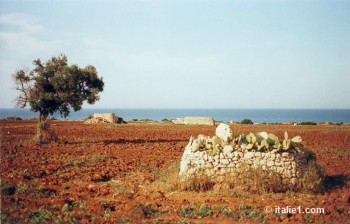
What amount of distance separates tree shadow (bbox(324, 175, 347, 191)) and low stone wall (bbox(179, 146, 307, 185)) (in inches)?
51.4

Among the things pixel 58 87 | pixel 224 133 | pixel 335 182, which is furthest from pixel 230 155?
pixel 58 87

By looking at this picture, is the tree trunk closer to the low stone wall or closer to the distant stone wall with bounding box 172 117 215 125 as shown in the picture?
the low stone wall

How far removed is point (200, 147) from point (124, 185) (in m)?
2.95

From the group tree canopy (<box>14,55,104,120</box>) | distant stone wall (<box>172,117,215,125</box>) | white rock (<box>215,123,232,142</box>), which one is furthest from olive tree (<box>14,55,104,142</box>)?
distant stone wall (<box>172,117,215,125</box>)

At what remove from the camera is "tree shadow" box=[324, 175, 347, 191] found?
12.1 meters

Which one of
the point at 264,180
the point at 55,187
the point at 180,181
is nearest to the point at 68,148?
the point at 55,187

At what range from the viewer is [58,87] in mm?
22547

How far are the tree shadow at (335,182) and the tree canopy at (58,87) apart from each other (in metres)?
15.5

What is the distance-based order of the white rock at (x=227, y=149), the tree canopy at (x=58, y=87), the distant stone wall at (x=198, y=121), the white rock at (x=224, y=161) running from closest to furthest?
the white rock at (x=224, y=161)
the white rock at (x=227, y=149)
the tree canopy at (x=58, y=87)
the distant stone wall at (x=198, y=121)

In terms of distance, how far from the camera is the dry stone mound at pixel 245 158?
11.4m

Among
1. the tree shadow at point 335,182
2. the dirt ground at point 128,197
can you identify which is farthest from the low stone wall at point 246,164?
the tree shadow at point 335,182

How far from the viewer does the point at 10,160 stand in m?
16.2

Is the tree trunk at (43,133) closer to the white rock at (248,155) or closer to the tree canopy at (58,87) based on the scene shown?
the tree canopy at (58,87)

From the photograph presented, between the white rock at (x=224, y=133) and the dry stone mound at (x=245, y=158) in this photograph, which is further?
the white rock at (x=224, y=133)
